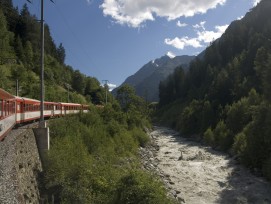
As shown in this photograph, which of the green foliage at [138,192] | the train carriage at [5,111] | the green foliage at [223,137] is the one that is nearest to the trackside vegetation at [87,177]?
the green foliage at [138,192]

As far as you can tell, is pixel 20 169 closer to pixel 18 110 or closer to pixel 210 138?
pixel 18 110

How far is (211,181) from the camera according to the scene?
37.3 meters

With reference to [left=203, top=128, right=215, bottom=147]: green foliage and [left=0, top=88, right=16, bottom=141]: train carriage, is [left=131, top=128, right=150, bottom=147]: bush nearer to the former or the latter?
[left=203, top=128, right=215, bottom=147]: green foliage

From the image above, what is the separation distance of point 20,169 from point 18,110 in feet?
41.9

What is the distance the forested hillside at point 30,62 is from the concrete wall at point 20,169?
5324 centimetres

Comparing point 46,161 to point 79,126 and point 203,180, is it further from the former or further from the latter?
point 203,180

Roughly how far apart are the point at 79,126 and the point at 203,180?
42.0ft

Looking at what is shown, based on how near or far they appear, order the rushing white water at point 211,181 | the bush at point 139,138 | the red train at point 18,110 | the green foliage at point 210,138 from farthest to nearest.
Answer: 1. the green foliage at point 210,138
2. the bush at point 139,138
3. the rushing white water at point 211,181
4. the red train at point 18,110

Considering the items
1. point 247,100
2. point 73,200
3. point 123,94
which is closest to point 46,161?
point 73,200

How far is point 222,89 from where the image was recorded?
105625 mm

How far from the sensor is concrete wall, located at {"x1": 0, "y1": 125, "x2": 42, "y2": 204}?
14609 mm

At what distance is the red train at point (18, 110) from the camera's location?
22658 mm

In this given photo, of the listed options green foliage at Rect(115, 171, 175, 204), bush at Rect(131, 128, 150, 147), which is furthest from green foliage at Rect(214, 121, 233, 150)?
green foliage at Rect(115, 171, 175, 204)

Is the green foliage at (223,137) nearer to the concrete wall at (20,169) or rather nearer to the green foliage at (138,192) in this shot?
the green foliage at (138,192)
